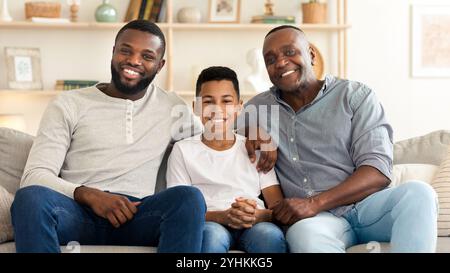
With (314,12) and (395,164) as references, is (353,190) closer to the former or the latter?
(395,164)

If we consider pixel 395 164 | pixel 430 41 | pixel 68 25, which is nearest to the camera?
pixel 395 164

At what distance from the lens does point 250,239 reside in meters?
2.24

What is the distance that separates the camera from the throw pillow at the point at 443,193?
2.53 m

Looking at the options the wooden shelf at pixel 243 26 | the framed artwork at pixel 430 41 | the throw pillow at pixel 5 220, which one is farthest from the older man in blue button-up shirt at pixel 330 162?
the framed artwork at pixel 430 41

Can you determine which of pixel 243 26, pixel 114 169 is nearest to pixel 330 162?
pixel 114 169

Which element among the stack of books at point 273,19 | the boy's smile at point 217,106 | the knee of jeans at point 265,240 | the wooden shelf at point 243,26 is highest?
the stack of books at point 273,19

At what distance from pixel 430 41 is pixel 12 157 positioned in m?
3.21

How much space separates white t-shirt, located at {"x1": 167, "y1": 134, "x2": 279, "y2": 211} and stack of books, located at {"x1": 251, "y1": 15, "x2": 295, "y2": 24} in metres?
2.36

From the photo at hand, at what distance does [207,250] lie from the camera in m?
2.17

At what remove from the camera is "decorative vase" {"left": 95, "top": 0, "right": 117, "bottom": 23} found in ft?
15.5

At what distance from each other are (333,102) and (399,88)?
2.58 metres

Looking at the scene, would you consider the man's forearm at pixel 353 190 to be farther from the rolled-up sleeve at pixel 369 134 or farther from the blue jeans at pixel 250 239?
the blue jeans at pixel 250 239

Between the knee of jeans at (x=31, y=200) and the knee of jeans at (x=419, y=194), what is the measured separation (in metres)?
1.01

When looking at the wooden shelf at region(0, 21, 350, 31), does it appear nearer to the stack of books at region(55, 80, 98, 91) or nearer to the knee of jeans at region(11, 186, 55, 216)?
the stack of books at region(55, 80, 98, 91)
